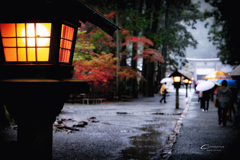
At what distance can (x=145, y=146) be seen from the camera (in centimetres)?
837

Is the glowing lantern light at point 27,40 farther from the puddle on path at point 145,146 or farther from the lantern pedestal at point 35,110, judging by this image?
the puddle on path at point 145,146

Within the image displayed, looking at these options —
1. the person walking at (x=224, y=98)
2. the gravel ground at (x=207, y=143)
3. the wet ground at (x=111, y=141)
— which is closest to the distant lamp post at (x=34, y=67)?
the wet ground at (x=111, y=141)

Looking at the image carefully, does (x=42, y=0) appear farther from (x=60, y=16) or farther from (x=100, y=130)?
(x=100, y=130)

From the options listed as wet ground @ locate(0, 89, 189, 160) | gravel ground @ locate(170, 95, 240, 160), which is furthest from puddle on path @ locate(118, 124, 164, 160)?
gravel ground @ locate(170, 95, 240, 160)

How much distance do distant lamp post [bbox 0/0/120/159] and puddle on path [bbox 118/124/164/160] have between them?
3.54 meters

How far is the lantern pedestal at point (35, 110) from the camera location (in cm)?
377

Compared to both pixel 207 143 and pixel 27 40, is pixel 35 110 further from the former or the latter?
pixel 207 143

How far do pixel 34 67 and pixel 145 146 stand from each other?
5.31 meters

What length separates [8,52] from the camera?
4.04 m

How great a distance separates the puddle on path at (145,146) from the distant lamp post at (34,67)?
3542 millimetres

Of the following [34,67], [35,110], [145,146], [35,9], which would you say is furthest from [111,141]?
[35,9]

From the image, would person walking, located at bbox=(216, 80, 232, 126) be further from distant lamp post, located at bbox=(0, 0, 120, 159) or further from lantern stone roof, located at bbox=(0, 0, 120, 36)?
lantern stone roof, located at bbox=(0, 0, 120, 36)

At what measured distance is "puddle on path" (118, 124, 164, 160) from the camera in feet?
23.9

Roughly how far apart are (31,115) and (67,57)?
43.0 inches
